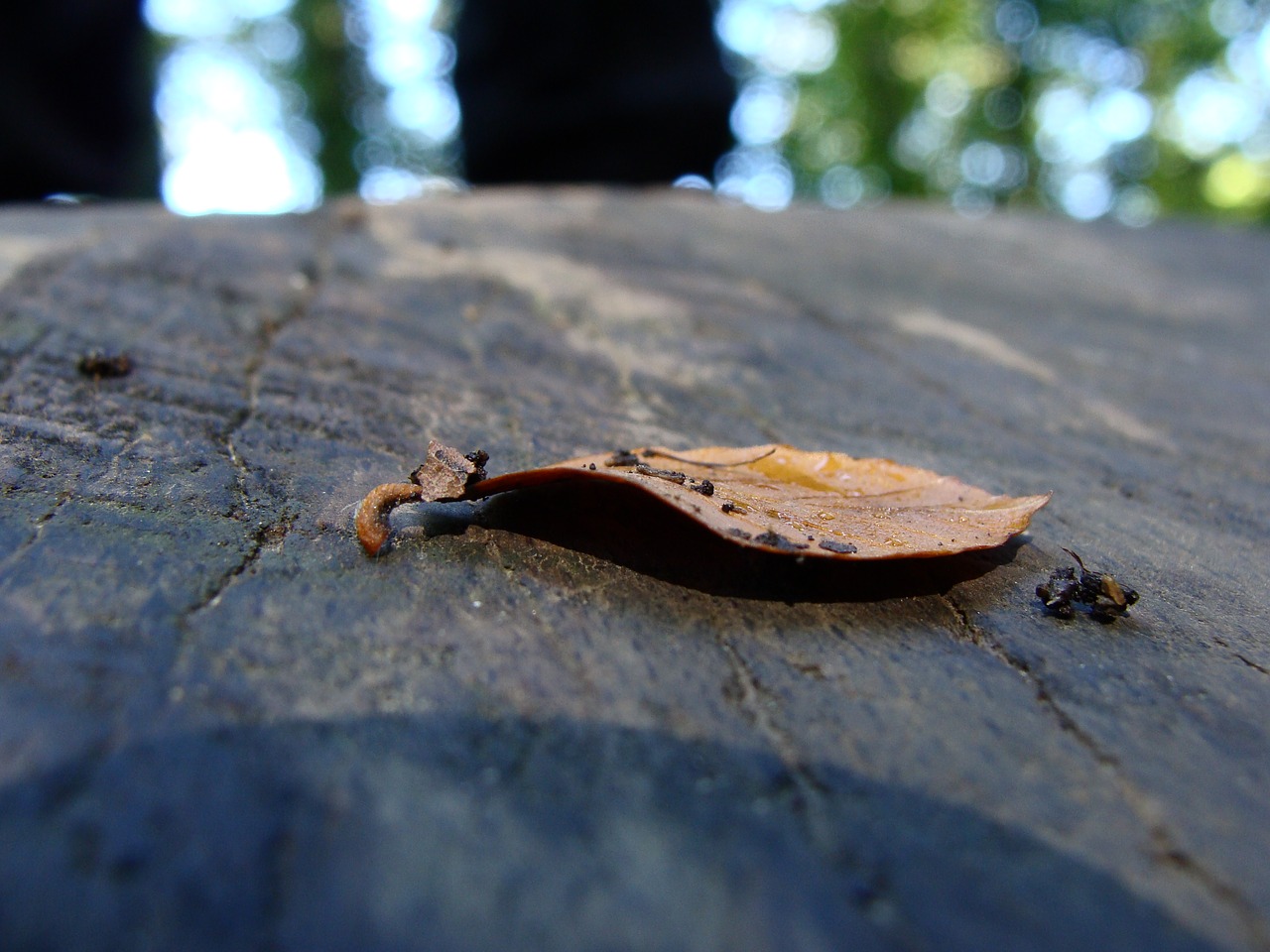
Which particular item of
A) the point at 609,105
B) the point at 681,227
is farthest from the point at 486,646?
the point at 609,105

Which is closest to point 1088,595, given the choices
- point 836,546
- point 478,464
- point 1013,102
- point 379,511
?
point 836,546

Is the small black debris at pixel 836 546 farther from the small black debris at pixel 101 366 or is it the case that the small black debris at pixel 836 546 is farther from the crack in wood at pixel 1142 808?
the small black debris at pixel 101 366

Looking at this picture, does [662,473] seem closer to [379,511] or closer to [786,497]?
[786,497]

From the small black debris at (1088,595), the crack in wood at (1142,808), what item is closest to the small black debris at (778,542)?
the crack in wood at (1142,808)

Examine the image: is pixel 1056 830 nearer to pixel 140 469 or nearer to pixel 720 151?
pixel 140 469

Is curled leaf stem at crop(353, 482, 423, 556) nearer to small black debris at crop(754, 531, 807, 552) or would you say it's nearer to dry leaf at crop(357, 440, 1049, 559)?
dry leaf at crop(357, 440, 1049, 559)

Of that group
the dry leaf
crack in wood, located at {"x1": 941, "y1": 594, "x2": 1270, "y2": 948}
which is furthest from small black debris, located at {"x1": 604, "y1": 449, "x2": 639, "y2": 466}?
crack in wood, located at {"x1": 941, "y1": 594, "x2": 1270, "y2": 948}
